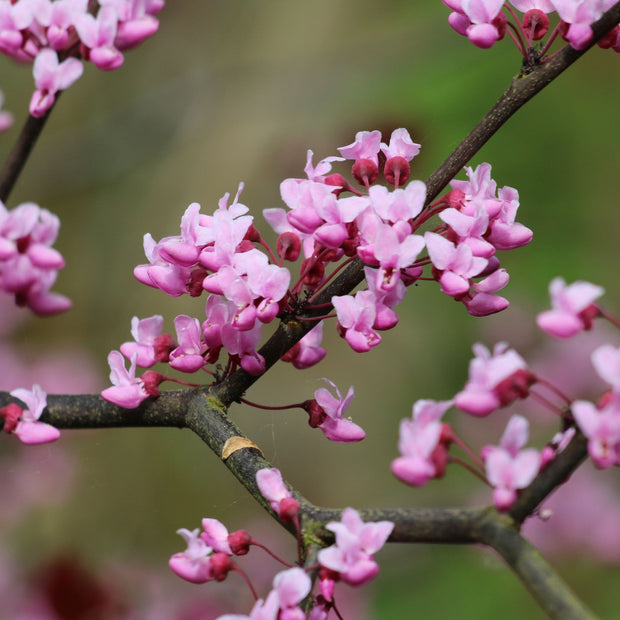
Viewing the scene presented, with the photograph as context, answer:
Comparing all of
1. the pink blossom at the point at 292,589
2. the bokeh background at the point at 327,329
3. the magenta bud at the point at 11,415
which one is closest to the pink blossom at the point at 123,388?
Answer: the magenta bud at the point at 11,415

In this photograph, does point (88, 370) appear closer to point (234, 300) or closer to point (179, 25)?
point (179, 25)

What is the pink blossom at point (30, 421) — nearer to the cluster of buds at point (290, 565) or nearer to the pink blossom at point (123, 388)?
the pink blossom at point (123, 388)

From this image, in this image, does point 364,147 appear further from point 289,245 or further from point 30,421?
point 30,421

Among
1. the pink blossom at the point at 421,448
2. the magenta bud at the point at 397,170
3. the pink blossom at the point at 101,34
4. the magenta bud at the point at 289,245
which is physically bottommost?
the pink blossom at the point at 101,34

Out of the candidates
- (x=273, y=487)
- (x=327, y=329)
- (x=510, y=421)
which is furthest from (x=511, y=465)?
(x=327, y=329)

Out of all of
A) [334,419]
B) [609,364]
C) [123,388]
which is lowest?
[123,388]
